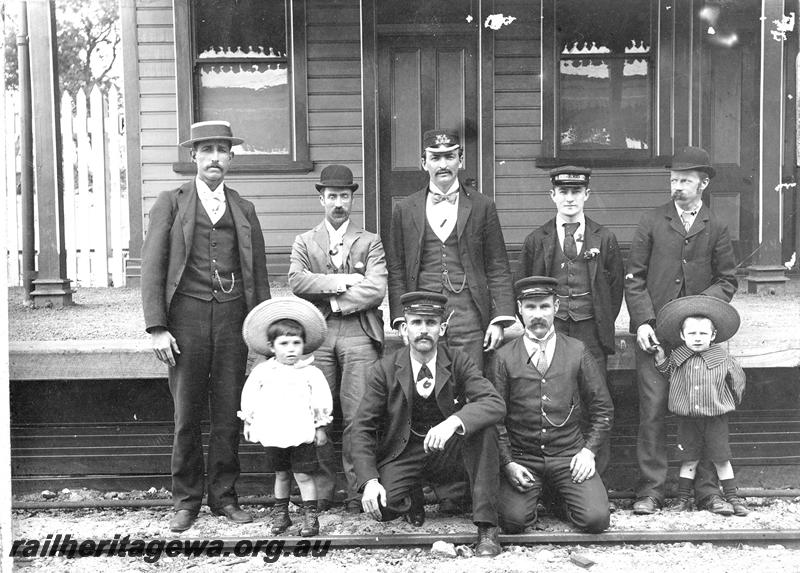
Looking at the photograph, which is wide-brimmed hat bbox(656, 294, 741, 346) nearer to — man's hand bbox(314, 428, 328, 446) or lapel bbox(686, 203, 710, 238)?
lapel bbox(686, 203, 710, 238)

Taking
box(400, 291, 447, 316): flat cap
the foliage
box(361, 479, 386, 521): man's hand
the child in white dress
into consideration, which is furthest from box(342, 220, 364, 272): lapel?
the foliage

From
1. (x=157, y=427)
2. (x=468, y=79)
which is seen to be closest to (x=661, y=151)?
(x=468, y=79)

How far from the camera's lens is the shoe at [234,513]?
461cm

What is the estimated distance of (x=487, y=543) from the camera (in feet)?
13.7

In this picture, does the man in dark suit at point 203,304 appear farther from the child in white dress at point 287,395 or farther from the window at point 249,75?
the window at point 249,75

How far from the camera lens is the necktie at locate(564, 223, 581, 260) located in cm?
473

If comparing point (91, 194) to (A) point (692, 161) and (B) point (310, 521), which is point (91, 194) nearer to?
(B) point (310, 521)

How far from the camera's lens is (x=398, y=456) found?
4.50 m

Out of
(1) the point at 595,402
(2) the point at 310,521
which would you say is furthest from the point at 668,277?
(2) the point at 310,521

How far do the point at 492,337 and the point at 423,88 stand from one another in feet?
14.3

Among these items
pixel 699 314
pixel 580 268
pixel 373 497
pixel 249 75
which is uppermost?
pixel 249 75

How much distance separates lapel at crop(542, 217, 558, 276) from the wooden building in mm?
3592

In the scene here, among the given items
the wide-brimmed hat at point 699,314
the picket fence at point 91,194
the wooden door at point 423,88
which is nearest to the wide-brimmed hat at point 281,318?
the wide-brimmed hat at point 699,314

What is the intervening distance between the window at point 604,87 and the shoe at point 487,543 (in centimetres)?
511
